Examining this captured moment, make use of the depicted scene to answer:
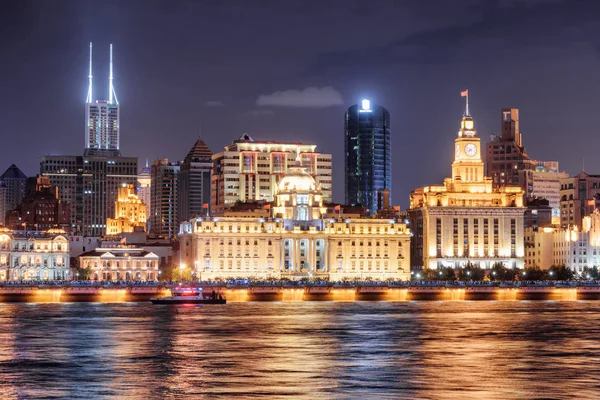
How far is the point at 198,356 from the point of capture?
108m

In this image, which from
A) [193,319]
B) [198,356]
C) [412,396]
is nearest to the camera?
[412,396]

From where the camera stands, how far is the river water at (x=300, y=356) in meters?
86.5

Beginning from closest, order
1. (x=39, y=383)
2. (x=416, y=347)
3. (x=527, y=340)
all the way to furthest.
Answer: (x=39, y=383), (x=416, y=347), (x=527, y=340)

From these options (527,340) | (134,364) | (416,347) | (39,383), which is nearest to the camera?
(39,383)

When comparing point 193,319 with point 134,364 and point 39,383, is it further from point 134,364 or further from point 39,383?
point 39,383

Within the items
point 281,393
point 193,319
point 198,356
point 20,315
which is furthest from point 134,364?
point 20,315

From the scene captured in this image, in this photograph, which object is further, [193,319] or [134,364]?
[193,319]

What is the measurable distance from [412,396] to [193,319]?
8064 cm

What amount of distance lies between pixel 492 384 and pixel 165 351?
34169 millimetres

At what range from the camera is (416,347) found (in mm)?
117625

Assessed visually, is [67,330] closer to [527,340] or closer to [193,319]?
[193,319]

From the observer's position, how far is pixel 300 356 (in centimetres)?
10738

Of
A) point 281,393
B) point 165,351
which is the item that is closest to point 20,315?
point 165,351

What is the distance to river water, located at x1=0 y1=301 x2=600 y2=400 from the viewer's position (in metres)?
86.5
